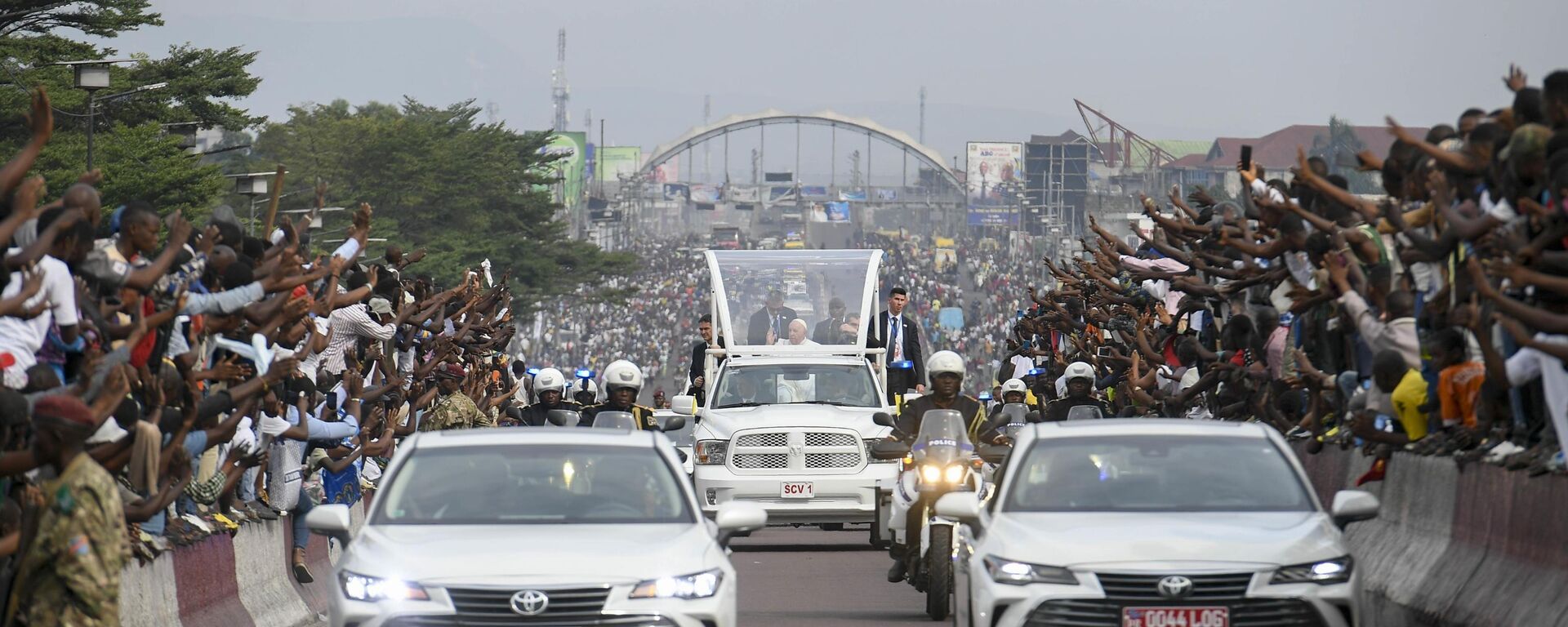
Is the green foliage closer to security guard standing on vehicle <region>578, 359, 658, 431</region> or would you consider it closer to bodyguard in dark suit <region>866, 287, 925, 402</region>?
bodyguard in dark suit <region>866, 287, 925, 402</region>

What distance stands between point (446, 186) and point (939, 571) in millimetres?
74498

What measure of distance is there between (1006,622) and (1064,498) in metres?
0.97

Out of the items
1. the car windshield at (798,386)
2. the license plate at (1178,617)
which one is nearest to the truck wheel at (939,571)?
the license plate at (1178,617)

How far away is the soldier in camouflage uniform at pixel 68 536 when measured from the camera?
8.31 meters

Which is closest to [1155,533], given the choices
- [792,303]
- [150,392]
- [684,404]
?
[150,392]

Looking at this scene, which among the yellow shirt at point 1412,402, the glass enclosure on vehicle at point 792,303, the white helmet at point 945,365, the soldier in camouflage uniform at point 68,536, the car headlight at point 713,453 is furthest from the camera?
the glass enclosure on vehicle at point 792,303

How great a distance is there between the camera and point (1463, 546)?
448 inches

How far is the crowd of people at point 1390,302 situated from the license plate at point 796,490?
241cm

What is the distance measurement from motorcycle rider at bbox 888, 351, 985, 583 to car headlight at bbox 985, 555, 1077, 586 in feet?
15.9

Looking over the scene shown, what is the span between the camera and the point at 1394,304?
13797mm

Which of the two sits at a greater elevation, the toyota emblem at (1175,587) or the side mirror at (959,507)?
the side mirror at (959,507)

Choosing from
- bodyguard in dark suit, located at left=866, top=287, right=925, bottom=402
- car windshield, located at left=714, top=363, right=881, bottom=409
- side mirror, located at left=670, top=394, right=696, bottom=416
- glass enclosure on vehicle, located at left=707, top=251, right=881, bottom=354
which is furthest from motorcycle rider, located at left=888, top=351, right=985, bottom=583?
bodyguard in dark suit, located at left=866, top=287, right=925, bottom=402

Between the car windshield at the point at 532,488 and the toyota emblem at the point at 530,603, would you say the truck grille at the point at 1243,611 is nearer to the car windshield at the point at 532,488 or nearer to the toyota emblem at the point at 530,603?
the car windshield at the point at 532,488

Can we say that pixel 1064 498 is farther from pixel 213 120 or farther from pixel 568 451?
pixel 213 120
